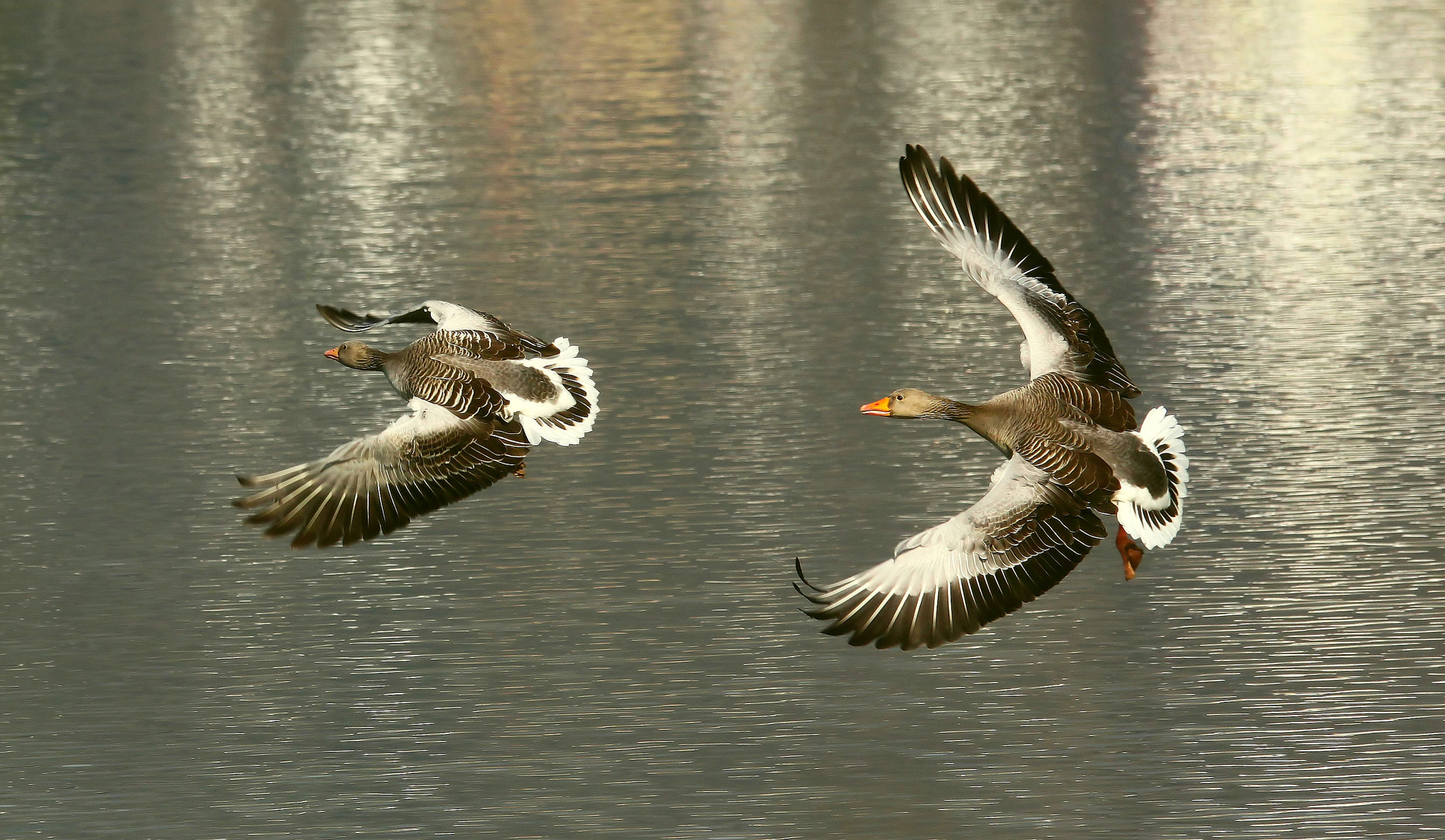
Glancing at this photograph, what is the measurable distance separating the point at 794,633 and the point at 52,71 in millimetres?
29540

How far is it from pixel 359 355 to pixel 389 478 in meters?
1.26

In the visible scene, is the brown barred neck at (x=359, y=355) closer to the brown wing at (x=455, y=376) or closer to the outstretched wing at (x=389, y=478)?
the brown wing at (x=455, y=376)

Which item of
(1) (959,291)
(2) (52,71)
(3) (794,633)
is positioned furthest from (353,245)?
(2) (52,71)

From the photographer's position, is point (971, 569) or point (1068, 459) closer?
point (971, 569)

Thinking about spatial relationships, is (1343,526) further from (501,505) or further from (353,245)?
(353,245)

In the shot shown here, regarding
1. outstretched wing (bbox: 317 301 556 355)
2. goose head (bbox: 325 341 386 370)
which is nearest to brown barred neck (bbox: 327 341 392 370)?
goose head (bbox: 325 341 386 370)

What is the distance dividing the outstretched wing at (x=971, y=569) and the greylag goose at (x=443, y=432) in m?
1.71

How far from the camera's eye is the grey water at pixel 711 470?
35.3 feet

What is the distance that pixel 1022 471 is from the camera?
36.0 ft

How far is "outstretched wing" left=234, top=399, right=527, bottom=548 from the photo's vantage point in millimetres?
10844

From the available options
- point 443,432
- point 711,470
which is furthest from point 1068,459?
point 711,470

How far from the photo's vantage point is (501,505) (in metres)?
15.5

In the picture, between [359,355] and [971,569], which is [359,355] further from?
[971,569]

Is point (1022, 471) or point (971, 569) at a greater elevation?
point (1022, 471)
